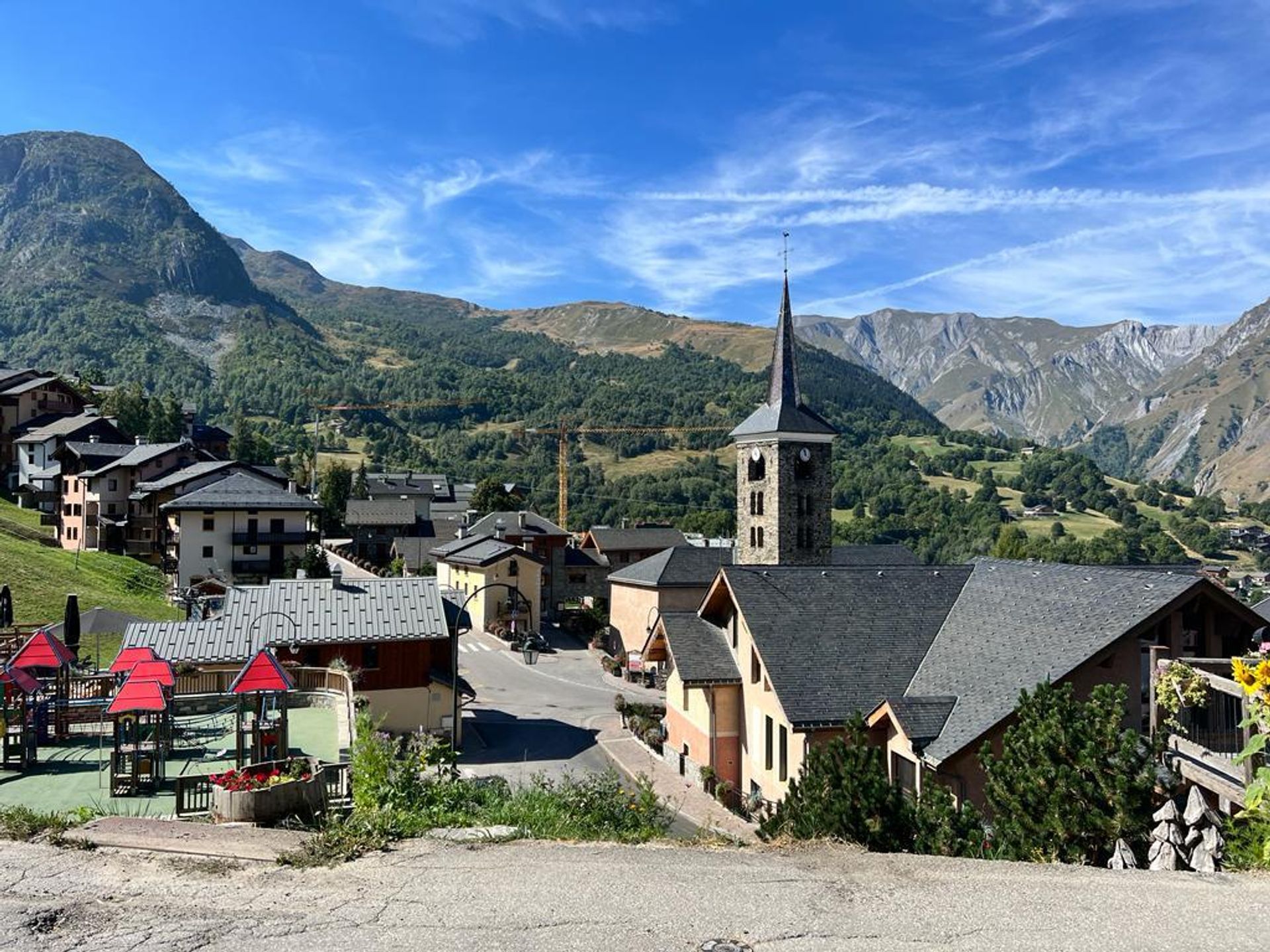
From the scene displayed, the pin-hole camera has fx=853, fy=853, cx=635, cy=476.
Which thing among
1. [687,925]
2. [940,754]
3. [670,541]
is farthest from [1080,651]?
[670,541]

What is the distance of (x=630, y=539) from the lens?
76.4 metres

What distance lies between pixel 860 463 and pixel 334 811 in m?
182

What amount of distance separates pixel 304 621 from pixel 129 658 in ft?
33.7

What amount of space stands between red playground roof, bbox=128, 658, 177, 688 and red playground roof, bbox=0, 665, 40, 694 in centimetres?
232

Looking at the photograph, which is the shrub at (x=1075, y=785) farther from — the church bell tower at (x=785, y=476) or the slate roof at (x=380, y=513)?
the slate roof at (x=380, y=513)

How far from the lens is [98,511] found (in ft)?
203

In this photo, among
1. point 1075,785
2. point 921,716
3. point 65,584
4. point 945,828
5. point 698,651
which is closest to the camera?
point 1075,785

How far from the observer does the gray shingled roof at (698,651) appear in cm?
2617

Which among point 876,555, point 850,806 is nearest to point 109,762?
point 850,806

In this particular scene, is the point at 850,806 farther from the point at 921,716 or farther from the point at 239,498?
the point at 239,498

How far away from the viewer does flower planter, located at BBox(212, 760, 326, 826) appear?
957 cm

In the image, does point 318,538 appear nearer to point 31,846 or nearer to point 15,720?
point 15,720

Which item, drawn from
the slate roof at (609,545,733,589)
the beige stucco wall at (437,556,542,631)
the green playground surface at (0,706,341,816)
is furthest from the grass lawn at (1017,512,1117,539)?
the green playground surface at (0,706,341,816)

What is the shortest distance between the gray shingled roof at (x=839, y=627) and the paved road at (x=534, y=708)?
8.87 metres
